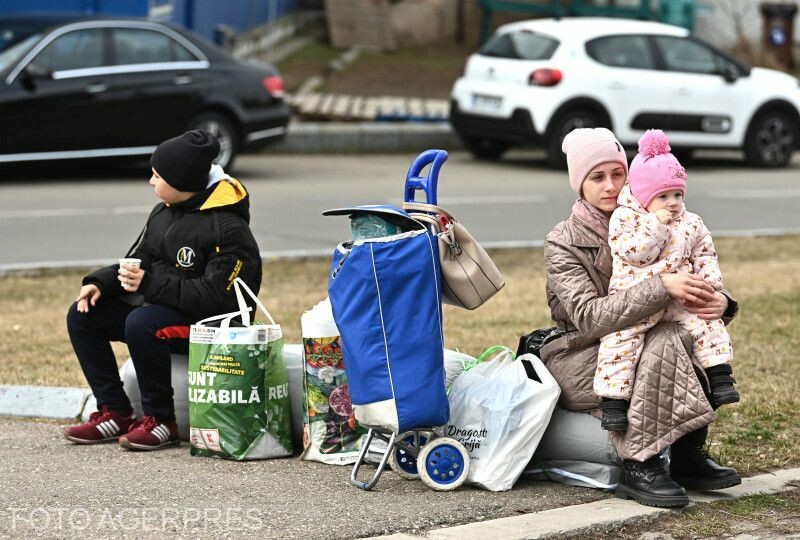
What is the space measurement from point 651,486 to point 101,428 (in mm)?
2153

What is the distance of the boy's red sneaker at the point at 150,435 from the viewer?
18.2ft

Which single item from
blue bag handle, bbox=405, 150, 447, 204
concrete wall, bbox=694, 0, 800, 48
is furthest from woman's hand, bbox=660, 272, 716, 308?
concrete wall, bbox=694, 0, 800, 48

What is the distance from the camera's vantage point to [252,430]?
18.0 feet

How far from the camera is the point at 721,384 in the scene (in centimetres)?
493

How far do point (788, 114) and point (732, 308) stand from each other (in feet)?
42.8

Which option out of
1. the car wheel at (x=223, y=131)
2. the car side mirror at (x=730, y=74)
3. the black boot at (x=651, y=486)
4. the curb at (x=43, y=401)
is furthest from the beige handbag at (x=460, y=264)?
the car side mirror at (x=730, y=74)

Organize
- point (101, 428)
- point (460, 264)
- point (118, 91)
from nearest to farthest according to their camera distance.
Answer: point (460, 264)
point (101, 428)
point (118, 91)

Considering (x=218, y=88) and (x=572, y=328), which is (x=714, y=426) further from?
(x=218, y=88)

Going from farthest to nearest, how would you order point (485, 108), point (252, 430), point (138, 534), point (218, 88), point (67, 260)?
1. point (485, 108)
2. point (218, 88)
3. point (67, 260)
4. point (252, 430)
5. point (138, 534)

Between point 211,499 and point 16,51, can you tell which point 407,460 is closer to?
point 211,499

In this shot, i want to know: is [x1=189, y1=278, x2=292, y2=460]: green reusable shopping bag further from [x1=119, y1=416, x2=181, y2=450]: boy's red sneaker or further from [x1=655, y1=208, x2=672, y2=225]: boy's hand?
[x1=655, y1=208, x2=672, y2=225]: boy's hand

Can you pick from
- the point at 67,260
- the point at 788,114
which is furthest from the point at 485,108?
the point at 67,260

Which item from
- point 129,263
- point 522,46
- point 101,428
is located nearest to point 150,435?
point 101,428

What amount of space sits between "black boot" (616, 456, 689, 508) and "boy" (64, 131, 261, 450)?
168 centimetres
